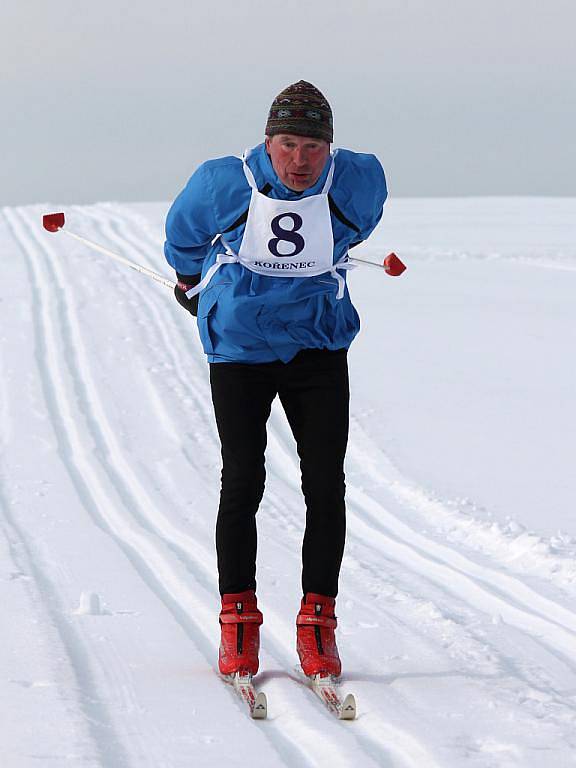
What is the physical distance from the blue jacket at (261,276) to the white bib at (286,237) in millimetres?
22

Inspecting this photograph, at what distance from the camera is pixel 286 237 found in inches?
128

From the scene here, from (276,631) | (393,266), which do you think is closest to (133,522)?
(276,631)

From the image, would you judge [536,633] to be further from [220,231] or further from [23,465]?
[23,465]

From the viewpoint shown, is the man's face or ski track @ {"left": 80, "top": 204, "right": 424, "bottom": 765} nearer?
ski track @ {"left": 80, "top": 204, "right": 424, "bottom": 765}

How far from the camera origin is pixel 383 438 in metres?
7.66

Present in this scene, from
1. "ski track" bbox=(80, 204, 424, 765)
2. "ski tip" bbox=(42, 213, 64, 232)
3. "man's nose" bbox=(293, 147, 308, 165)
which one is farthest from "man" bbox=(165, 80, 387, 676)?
"ski tip" bbox=(42, 213, 64, 232)

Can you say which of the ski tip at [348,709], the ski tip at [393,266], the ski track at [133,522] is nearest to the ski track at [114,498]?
the ski track at [133,522]

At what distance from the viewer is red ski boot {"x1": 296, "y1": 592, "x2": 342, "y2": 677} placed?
137 inches

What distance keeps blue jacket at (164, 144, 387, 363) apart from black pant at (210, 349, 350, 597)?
65 mm

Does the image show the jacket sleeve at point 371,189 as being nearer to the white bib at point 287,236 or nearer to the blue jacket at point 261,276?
the blue jacket at point 261,276

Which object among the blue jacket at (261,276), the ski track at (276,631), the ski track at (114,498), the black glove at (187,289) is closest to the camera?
the ski track at (276,631)

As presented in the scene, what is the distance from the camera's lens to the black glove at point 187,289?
11.8ft

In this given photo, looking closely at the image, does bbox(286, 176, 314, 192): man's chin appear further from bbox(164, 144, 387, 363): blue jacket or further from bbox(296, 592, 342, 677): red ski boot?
bbox(296, 592, 342, 677): red ski boot

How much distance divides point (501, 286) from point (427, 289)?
0.90m
